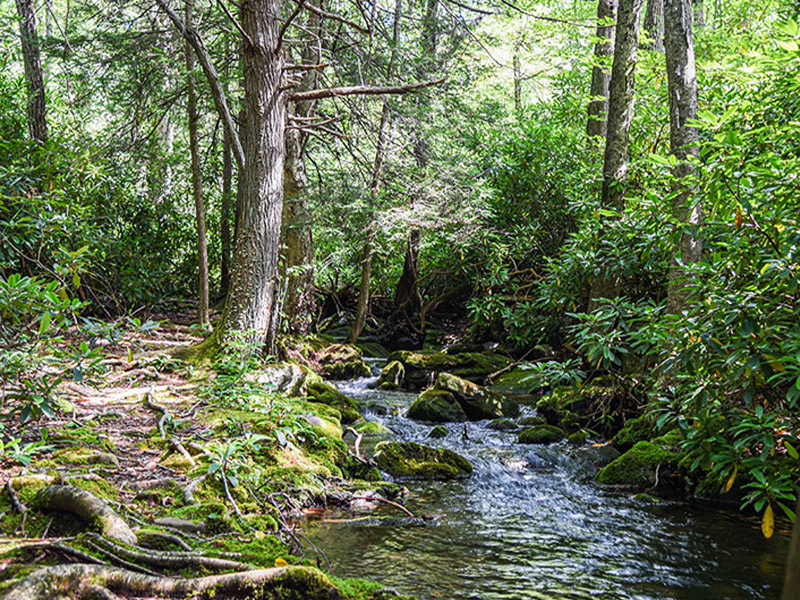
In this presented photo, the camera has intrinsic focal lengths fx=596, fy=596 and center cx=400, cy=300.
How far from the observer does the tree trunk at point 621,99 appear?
8.75 metres

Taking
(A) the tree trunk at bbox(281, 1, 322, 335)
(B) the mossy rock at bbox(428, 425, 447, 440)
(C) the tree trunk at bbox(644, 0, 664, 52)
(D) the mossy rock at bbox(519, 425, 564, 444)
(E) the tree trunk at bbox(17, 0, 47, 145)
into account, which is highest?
(C) the tree trunk at bbox(644, 0, 664, 52)

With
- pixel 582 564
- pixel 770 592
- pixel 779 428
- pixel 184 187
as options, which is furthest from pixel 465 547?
pixel 184 187

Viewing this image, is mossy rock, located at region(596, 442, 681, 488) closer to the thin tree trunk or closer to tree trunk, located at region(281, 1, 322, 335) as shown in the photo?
tree trunk, located at region(281, 1, 322, 335)

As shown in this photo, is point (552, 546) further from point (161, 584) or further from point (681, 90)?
point (681, 90)

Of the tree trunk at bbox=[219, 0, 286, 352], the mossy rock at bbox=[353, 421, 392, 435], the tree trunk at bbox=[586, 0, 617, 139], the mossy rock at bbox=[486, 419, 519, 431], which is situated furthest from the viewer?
the tree trunk at bbox=[586, 0, 617, 139]

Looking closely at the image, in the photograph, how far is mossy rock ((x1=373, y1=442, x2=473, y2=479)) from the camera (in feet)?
21.4

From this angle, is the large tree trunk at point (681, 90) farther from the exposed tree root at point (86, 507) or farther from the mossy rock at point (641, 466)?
the exposed tree root at point (86, 507)

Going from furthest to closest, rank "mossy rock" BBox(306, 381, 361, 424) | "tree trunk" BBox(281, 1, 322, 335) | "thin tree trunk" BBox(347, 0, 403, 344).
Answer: "tree trunk" BBox(281, 1, 322, 335)
"thin tree trunk" BBox(347, 0, 403, 344)
"mossy rock" BBox(306, 381, 361, 424)

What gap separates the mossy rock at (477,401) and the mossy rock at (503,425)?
30cm

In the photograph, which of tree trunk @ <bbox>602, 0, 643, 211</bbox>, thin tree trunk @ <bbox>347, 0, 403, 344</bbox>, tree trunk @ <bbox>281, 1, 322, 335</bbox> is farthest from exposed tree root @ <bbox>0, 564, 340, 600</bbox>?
tree trunk @ <bbox>281, 1, 322, 335</bbox>

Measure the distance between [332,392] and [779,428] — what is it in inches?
236

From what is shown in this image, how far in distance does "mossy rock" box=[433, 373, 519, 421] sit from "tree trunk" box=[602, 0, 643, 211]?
11.2 feet

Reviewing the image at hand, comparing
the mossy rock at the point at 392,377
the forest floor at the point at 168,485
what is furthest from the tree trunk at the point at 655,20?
the forest floor at the point at 168,485

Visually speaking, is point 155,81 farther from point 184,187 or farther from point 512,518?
point 512,518
